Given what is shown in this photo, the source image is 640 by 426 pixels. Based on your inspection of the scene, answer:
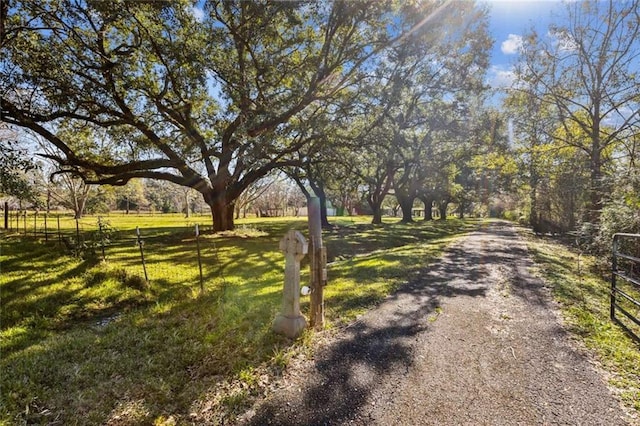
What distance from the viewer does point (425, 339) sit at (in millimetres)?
3434

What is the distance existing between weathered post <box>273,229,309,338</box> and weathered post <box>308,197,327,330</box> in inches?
6.2

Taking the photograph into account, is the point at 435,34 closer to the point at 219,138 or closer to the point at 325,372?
the point at 219,138

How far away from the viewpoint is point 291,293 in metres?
3.56

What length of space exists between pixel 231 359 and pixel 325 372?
3.02 feet

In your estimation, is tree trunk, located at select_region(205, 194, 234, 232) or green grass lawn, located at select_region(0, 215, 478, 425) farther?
tree trunk, located at select_region(205, 194, 234, 232)

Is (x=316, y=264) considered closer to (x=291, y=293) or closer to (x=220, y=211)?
(x=291, y=293)

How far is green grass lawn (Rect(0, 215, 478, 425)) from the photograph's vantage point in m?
2.36

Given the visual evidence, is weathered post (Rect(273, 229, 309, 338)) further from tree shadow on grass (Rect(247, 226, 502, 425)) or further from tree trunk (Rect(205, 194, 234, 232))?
tree trunk (Rect(205, 194, 234, 232))

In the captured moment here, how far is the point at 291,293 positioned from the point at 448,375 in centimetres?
174

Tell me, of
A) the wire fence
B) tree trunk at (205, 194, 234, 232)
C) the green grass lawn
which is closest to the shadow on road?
the green grass lawn

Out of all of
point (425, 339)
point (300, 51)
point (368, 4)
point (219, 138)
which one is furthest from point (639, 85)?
point (219, 138)

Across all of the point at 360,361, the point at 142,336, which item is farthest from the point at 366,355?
the point at 142,336

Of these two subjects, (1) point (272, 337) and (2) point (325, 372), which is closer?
(2) point (325, 372)

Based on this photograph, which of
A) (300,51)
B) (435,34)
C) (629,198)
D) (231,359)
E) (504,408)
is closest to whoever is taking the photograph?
(504,408)
